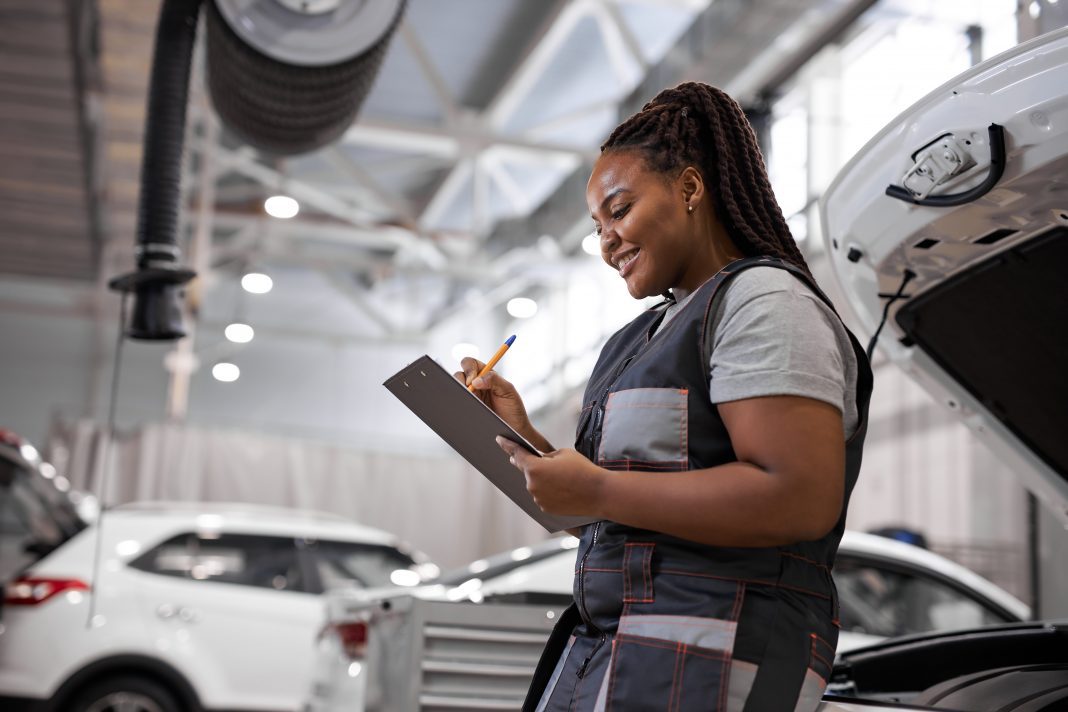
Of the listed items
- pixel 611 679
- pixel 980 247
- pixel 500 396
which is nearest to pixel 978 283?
pixel 980 247

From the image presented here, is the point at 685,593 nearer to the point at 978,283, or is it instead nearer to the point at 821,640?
the point at 821,640

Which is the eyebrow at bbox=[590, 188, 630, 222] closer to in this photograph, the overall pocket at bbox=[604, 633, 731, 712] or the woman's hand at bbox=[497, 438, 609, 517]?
the woman's hand at bbox=[497, 438, 609, 517]

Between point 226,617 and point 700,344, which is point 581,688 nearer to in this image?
point 700,344

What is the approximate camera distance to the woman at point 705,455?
1338 millimetres

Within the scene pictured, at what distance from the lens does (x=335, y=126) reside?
453 cm

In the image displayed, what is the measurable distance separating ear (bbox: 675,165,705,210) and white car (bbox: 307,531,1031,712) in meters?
2.04

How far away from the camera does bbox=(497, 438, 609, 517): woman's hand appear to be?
1.39 meters

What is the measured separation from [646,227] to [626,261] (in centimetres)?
6

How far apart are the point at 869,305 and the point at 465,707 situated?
1719 millimetres

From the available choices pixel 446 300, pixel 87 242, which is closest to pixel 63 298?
pixel 446 300

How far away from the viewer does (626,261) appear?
160cm

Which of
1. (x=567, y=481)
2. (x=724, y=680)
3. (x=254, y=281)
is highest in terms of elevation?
(x=254, y=281)

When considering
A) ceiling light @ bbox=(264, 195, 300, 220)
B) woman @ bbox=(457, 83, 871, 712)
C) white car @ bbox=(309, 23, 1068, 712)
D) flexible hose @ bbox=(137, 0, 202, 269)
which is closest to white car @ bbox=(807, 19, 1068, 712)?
white car @ bbox=(309, 23, 1068, 712)

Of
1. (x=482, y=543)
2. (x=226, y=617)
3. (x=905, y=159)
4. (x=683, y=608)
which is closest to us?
(x=683, y=608)
